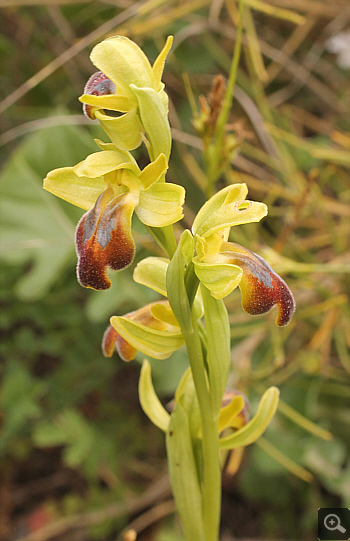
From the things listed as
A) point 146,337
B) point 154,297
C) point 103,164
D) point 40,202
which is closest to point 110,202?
point 103,164

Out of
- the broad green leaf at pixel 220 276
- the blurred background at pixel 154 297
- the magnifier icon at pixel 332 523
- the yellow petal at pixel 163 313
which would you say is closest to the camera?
the broad green leaf at pixel 220 276

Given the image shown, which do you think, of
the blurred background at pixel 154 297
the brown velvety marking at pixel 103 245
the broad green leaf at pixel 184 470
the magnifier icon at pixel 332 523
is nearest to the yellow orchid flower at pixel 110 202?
the brown velvety marking at pixel 103 245

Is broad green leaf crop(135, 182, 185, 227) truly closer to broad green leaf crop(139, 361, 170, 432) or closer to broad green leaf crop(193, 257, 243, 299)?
broad green leaf crop(193, 257, 243, 299)

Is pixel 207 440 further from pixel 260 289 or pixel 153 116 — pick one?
pixel 153 116

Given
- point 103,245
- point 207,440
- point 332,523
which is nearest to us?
point 103,245

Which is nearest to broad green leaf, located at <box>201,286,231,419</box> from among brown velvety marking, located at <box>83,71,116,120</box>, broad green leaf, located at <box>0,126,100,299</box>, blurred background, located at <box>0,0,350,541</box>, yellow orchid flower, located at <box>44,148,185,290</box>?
yellow orchid flower, located at <box>44,148,185,290</box>

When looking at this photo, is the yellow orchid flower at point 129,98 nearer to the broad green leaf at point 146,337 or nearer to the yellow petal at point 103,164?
the yellow petal at point 103,164

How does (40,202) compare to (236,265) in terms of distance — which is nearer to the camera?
(236,265)
